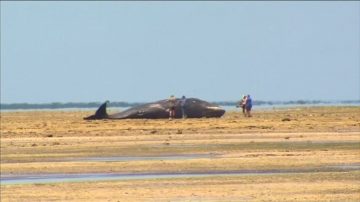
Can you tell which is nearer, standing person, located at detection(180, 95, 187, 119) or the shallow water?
the shallow water

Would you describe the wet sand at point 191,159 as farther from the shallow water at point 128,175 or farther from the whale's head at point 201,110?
the whale's head at point 201,110

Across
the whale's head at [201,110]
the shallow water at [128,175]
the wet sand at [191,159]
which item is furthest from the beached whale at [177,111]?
the shallow water at [128,175]

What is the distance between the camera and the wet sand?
20.2 m

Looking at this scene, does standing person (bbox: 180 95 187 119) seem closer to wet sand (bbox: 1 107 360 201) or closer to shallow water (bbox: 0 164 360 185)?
wet sand (bbox: 1 107 360 201)

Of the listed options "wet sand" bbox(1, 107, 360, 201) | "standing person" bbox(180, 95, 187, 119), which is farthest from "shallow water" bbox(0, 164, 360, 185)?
"standing person" bbox(180, 95, 187, 119)

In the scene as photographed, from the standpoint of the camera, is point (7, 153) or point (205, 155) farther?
point (7, 153)

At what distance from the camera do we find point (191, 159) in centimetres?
2825

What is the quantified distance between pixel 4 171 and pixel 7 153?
20.6 ft

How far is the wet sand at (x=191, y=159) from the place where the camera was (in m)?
20.2

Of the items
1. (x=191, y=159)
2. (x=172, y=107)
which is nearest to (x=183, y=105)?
(x=172, y=107)

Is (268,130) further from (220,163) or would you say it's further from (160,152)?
(220,163)

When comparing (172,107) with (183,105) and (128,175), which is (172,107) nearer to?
(183,105)

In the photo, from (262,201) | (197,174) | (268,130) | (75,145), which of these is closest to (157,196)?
(262,201)

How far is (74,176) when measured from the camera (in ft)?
80.8
